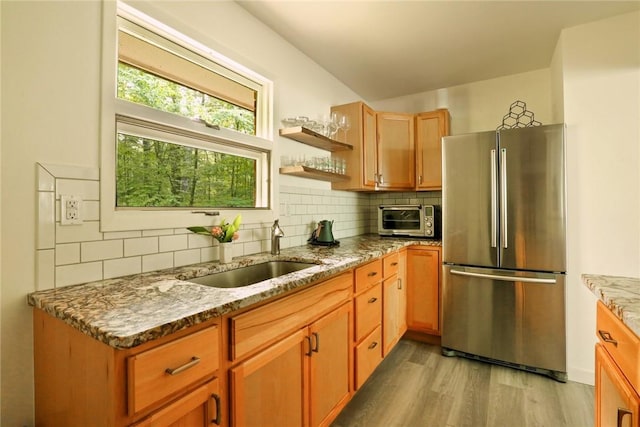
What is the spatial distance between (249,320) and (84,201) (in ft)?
2.67

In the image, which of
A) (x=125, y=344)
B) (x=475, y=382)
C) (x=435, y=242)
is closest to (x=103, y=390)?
(x=125, y=344)

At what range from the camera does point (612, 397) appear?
1.07 m

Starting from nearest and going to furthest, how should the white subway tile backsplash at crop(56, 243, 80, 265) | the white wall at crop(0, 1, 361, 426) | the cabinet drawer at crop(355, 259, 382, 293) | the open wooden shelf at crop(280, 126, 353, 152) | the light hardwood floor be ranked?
1. the white wall at crop(0, 1, 361, 426)
2. the white subway tile backsplash at crop(56, 243, 80, 265)
3. the light hardwood floor
4. the cabinet drawer at crop(355, 259, 382, 293)
5. the open wooden shelf at crop(280, 126, 353, 152)

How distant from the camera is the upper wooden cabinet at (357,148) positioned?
9.41ft

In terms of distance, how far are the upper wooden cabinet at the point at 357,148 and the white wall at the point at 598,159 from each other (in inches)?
59.7

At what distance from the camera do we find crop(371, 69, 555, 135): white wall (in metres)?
2.95

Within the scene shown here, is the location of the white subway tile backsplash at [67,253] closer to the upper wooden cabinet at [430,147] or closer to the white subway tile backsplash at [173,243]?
the white subway tile backsplash at [173,243]

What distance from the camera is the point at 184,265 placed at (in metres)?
1.59

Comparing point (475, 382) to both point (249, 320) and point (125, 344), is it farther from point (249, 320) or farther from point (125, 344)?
point (125, 344)

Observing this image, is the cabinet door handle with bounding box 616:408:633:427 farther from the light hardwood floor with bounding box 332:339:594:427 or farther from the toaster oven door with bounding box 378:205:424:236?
the toaster oven door with bounding box 378:205:424:236

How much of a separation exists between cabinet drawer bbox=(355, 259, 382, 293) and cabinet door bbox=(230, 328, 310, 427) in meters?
0.61

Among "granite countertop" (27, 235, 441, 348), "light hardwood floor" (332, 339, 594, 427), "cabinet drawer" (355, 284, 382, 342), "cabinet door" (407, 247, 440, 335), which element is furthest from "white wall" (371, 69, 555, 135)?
"granite countertop" (27, 235, 441, 348)

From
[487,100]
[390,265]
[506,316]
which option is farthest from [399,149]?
[506,316]

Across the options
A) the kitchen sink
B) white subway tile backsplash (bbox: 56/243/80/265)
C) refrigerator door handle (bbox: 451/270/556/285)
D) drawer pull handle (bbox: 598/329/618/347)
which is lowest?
refrigerator door handle (bbox: 451/270/556/285)
